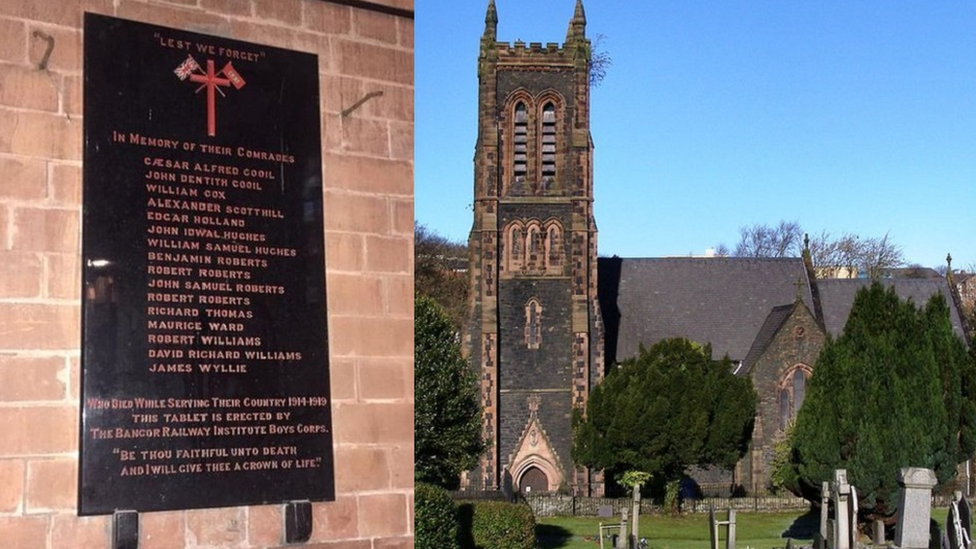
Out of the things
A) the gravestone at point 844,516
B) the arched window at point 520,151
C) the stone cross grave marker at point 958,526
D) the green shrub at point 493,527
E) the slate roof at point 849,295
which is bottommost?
the green shrub at point 493,527

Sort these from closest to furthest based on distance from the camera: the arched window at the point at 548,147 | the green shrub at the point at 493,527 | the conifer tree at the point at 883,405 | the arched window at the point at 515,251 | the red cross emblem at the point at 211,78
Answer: the red cross emblem at the point at 211,78 → the green shrub at the point at 493,527 → the conifer tree at the point at 883,405 → the arched window at the point at 515,251 → the arched window at the point at 548,147

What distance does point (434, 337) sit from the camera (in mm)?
33906

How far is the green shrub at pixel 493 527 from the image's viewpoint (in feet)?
76.6

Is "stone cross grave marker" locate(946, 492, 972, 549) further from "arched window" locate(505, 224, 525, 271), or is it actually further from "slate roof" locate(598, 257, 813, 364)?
"slate roof" locate(598, 257, 813, 364)

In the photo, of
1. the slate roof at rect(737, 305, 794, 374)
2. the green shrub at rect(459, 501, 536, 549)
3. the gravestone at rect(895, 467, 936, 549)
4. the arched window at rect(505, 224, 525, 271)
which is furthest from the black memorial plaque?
the slate roof at rect(737, 305, 794, 374)

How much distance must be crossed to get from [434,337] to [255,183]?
27754mm

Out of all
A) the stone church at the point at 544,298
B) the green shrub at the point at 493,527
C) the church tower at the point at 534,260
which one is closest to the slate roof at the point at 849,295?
the stone church at the point at 544,298

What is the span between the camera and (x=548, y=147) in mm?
46125

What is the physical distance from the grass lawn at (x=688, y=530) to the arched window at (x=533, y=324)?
7.79 m

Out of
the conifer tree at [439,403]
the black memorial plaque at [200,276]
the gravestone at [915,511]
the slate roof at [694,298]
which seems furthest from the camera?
the slate roof at [694,298]

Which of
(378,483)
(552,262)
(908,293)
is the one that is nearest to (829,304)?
(908,293)

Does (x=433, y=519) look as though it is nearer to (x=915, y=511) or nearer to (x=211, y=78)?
(x=915, y=511)

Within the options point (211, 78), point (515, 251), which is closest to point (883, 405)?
point (515, 251)

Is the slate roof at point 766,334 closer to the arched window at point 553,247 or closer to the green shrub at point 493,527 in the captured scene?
the arched window at point 553,247
